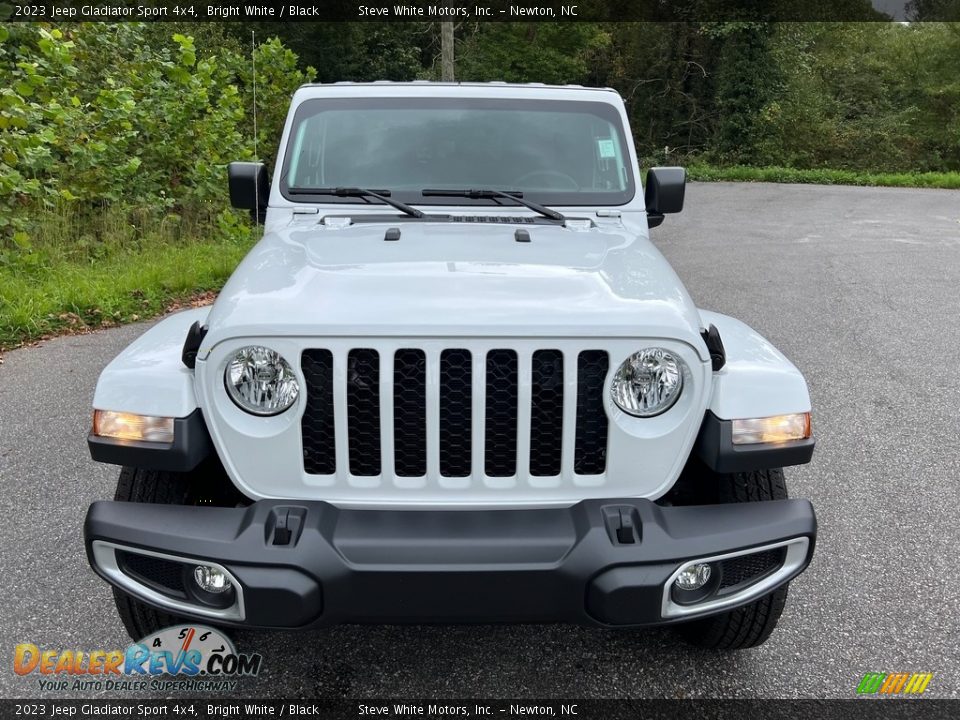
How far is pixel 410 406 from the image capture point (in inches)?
81.4

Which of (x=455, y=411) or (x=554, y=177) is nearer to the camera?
(x=455, y=411)

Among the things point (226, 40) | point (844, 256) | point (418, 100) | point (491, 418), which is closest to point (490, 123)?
point (418, 100)

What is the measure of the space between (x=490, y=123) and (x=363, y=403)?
1.92 metres

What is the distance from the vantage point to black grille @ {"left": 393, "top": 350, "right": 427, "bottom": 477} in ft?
6.73

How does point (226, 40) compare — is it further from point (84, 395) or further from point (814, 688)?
point (814, 688)

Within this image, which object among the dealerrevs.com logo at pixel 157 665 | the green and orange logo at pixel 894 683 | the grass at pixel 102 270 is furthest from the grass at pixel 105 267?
the green and orange logo at pixel 894 683

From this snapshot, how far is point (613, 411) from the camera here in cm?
209

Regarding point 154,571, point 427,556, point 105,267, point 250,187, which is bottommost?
point 105,267

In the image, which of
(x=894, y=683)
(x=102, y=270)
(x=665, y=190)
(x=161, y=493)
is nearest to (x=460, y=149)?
(x=665, y=190)

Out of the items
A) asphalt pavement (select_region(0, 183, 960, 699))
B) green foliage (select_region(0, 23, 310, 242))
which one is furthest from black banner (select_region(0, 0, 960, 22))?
asphalt pavement (select_region(0, 183, 960, 699))

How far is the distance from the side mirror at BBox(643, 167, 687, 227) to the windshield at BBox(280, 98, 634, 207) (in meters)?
0.13

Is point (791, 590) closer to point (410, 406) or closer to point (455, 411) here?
point (455, 411)

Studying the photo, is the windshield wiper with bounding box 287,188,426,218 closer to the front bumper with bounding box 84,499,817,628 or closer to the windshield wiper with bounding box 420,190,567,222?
the windshield wiper with bounding box 420,190,567,222

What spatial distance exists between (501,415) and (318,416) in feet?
1.57
